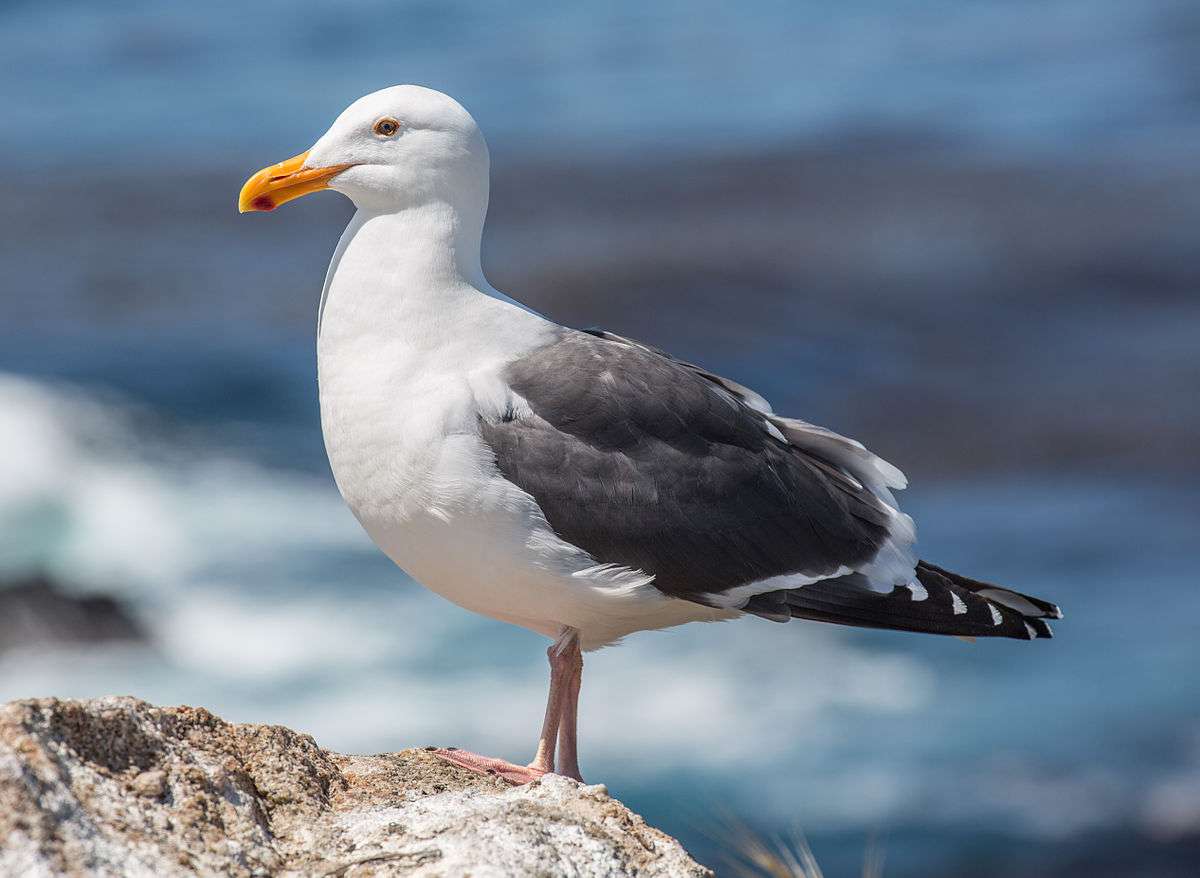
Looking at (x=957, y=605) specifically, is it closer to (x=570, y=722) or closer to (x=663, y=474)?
(x=663, y=474)

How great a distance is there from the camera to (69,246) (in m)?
20.7

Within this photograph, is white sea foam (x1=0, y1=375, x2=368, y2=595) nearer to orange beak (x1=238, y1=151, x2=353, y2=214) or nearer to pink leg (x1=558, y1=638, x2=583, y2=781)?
orange beak (x1=238, y1=151, x2=353, y2=214)

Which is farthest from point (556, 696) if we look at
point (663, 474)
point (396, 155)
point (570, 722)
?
point (396, 155)

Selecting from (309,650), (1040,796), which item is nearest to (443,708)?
(309,650)

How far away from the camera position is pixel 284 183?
5.03 m

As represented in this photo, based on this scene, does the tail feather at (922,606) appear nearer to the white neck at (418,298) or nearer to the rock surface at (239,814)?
the white neck at (418,298)

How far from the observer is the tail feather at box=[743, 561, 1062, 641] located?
16.7 ft

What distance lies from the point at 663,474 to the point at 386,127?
1.35m

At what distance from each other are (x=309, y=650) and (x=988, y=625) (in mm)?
7975

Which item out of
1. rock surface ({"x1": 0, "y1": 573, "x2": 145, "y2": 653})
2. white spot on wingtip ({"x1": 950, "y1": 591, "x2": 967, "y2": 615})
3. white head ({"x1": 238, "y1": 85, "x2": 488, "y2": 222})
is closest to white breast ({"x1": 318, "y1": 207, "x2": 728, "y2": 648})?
white head ({"x1": 238, "y1": 85, "x2": 488, "y2": 222})

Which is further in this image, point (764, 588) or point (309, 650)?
point (309, 650)

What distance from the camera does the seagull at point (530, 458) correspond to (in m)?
4.55

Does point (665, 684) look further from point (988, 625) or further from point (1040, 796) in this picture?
point (988, 625)

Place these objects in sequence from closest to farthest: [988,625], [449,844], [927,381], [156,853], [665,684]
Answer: [156,853], [449,844], [988,625], [665,684], [927,381]
